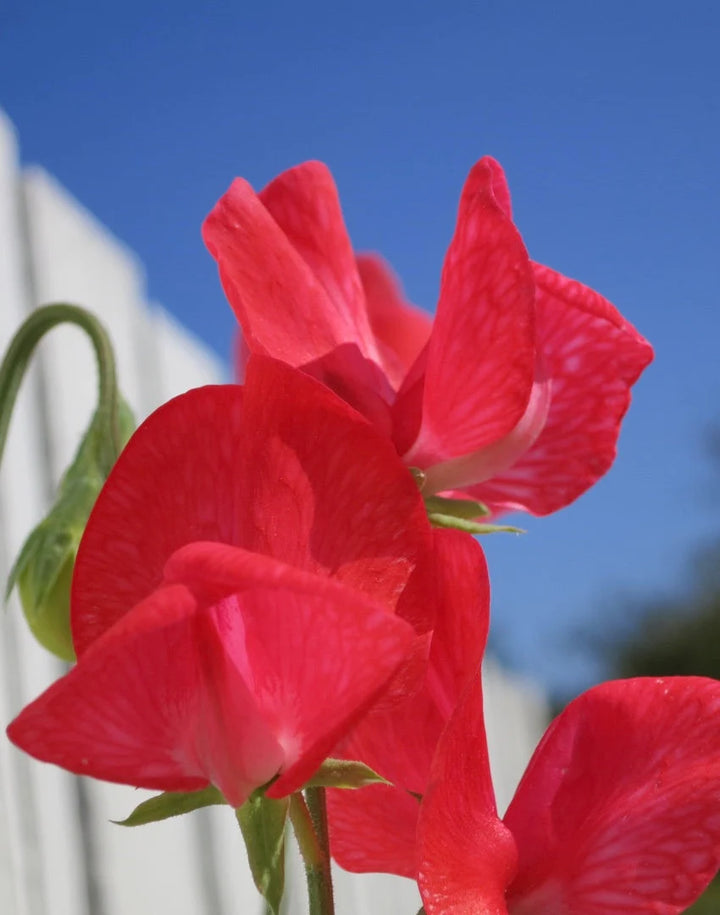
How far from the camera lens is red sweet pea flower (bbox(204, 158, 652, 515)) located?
0.98 ft

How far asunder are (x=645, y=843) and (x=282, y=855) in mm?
79

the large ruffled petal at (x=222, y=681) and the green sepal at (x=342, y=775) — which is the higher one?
the large ruffled petal at (x=222, y=681)

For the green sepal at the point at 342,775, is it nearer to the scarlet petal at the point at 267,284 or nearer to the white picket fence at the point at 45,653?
the scarlet petal at the point at 267,284

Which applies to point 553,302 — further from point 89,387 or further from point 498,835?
point 89,387

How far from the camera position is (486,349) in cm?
30

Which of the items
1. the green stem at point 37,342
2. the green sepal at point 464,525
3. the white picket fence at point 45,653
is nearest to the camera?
the green sepal at point 464,525

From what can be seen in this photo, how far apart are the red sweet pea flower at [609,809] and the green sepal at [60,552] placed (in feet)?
0.67

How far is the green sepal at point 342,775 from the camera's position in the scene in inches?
10.1

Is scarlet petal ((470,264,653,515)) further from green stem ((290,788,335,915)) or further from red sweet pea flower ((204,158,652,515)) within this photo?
green stem ((290,788,335,915))

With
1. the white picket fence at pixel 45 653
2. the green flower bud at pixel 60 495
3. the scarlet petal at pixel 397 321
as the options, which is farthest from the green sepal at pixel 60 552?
the white picket fence at pixel 45 653

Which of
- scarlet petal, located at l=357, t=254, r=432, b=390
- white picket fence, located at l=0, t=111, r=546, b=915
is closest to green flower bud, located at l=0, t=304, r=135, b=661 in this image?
scarlet petal, located at l=357, t=254, r=432, b=390

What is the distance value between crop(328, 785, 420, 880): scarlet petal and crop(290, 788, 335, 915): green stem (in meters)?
0.05

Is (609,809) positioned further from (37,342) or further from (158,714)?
(37,342)

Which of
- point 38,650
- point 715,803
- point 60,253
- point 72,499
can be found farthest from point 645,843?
point 60,253
